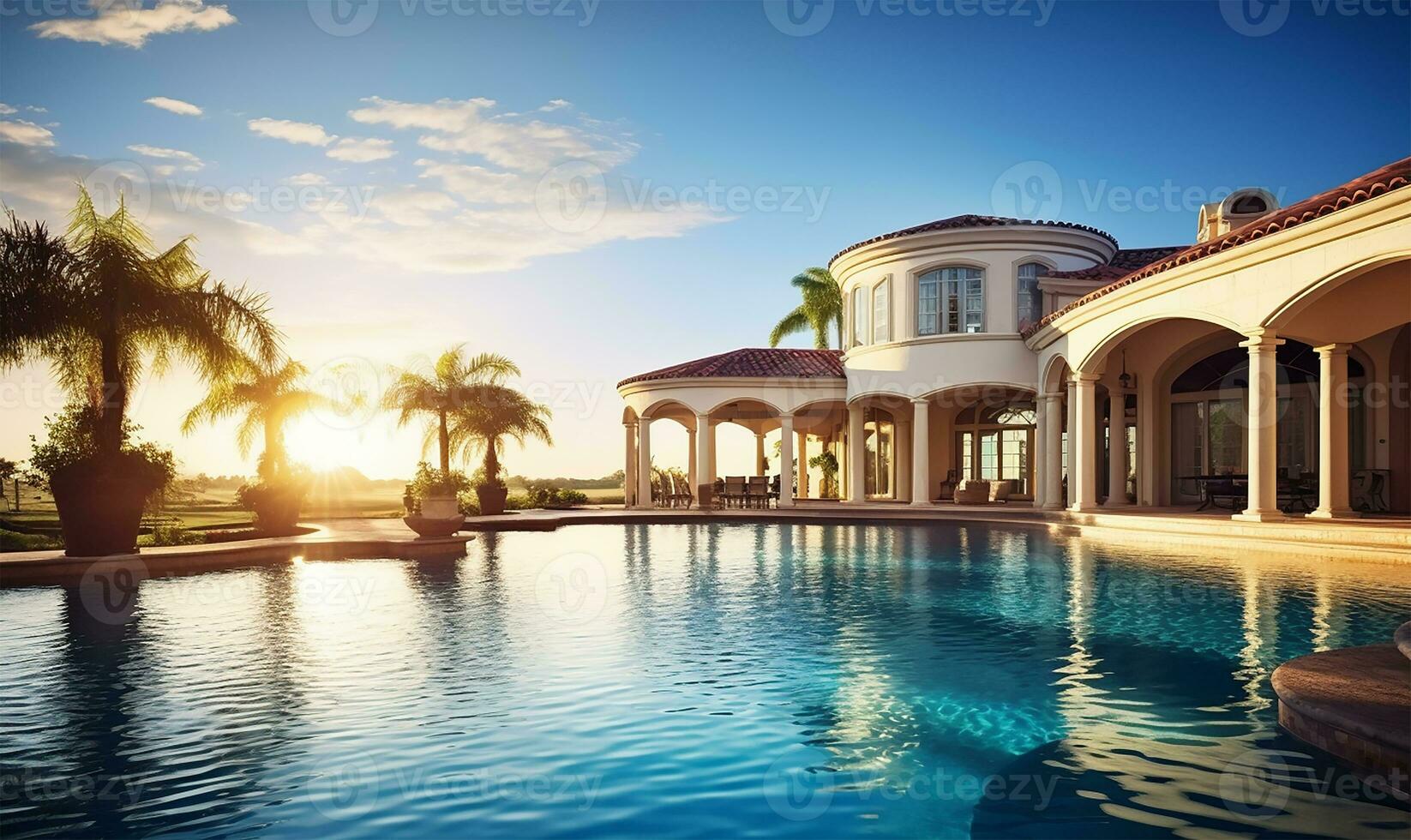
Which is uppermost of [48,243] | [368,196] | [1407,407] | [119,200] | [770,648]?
[368,196]

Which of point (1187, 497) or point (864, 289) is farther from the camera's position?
point (864, 289)

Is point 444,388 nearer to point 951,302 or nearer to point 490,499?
point 490,499

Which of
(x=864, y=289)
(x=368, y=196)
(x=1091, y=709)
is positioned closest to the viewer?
(x=1091, y=709)

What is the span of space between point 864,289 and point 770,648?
22476 mm

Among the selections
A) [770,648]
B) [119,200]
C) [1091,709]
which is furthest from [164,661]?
[119,200]

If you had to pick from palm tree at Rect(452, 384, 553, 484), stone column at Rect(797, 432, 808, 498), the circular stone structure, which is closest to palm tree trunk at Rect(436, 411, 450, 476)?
palm tree at Rect(452, 384, 553, 484)

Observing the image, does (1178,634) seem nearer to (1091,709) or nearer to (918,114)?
(1091,709)

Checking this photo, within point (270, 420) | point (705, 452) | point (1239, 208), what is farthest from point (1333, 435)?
point (270, 420)

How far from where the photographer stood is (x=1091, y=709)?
5.79m

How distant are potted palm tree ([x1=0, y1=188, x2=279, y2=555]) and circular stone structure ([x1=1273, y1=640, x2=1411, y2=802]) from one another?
14657 millimetres

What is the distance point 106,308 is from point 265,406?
8.47 m

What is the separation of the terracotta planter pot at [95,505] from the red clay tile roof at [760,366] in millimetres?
18329

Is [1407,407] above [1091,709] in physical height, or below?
above

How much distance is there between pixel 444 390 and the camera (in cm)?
2945
